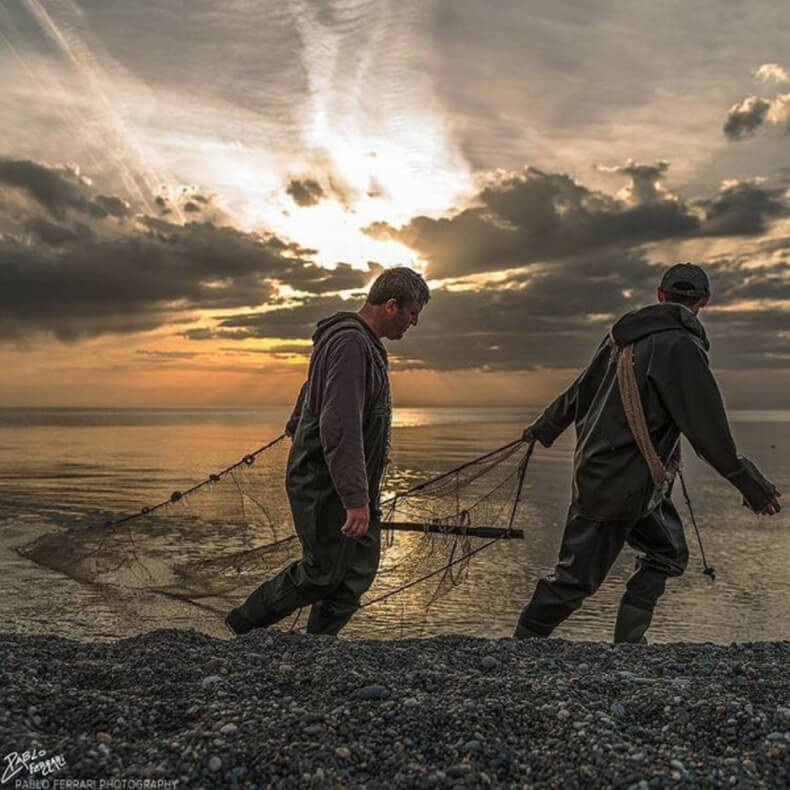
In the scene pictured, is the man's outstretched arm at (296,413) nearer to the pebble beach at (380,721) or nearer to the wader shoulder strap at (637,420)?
the pebble beach at (380,721)

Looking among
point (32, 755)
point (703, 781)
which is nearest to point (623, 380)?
point (703, 781)

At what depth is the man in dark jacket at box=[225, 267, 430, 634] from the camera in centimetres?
543

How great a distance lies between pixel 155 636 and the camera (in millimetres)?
6316

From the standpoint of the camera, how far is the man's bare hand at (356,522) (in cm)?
525

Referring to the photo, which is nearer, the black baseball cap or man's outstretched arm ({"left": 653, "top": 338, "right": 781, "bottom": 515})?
man's outstretched arm ({"left": 653, "top": 338, "right": 781, "bottom": 515})

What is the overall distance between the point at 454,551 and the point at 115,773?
194 inches

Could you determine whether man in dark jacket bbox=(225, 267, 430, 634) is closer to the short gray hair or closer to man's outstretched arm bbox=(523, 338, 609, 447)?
the short gray hair

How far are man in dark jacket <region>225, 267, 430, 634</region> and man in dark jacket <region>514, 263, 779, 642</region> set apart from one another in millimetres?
1729

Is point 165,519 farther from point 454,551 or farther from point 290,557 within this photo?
point 454,551

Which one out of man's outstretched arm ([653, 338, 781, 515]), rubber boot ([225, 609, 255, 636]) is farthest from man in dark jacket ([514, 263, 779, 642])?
rubber boot ([225, 609, 255, 636])

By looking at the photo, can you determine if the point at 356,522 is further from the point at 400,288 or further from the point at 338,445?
the point at 400,288

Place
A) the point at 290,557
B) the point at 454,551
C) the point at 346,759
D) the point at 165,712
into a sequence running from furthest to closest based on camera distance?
the point at 290,557
the point at 454,551
the point at 165,712
the point at 346,759

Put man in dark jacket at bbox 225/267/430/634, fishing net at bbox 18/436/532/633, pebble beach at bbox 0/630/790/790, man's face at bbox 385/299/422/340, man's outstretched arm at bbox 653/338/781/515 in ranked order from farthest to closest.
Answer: fishing net at bbox 18/436/532/633
man's outstretched arm at bbox 653/338/781/515
man's face at bbox 385/299/422/340
man in dark jacket at bbox 225/267/430/634
pebble beach at bbox 0/630/790/790
